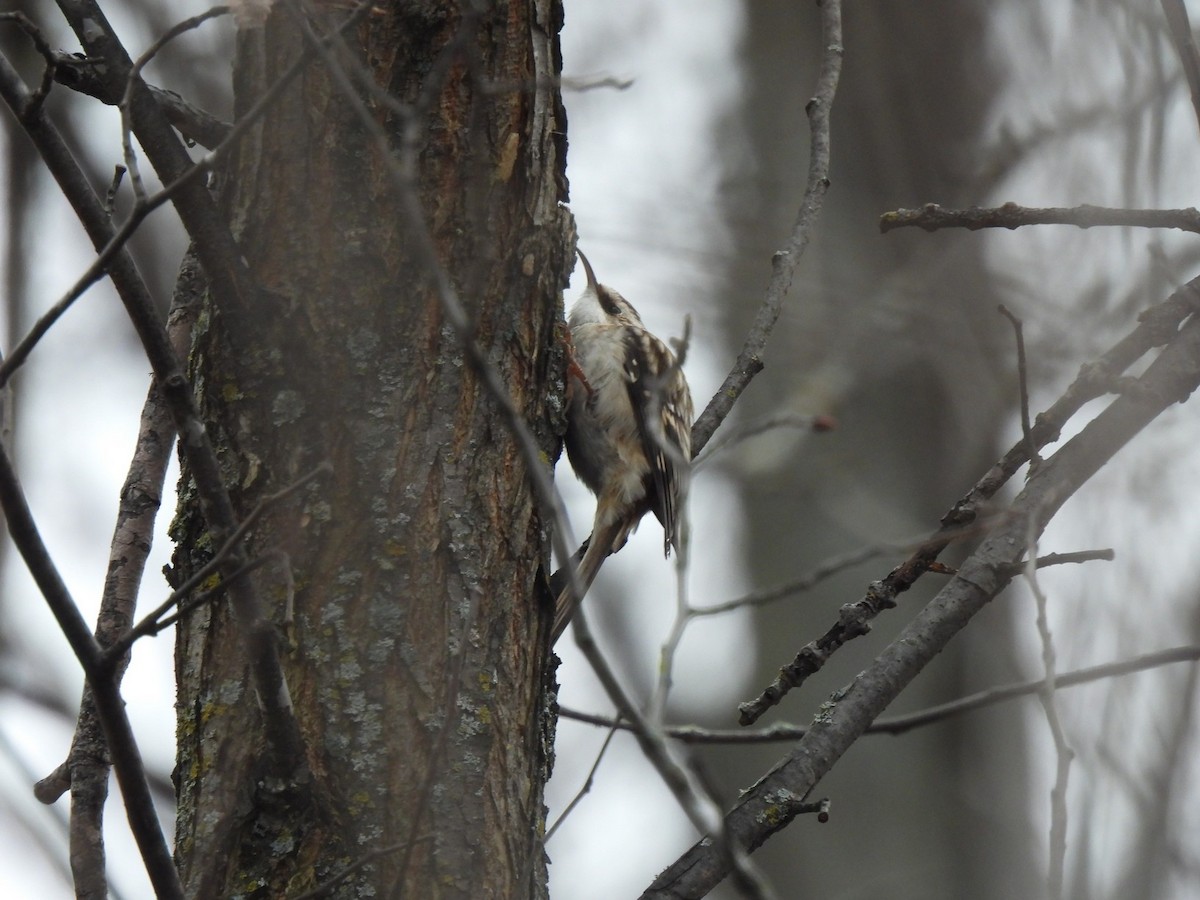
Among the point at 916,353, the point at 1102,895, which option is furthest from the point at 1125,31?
the point at 1102,895

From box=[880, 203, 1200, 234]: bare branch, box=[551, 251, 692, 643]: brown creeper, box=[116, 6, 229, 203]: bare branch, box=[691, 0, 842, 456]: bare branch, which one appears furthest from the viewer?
box=[551, 251, 692, 643]: brown creeper

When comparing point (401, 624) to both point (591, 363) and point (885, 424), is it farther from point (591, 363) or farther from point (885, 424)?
point (885, 424)

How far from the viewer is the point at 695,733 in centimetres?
223

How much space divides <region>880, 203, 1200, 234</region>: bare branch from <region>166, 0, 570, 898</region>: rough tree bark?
659mm

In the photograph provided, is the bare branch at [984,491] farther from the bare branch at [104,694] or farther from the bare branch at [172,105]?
the bare branch at [172,105]

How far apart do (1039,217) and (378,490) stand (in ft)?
4.12

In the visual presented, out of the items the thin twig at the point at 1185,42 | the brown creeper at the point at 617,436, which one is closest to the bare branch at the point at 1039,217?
the thin twig at the point at 1185,42

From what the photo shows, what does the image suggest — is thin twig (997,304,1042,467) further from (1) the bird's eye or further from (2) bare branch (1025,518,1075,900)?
(1) the bird's eye

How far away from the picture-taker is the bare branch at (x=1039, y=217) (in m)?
2.19

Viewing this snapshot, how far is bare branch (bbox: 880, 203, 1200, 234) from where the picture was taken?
2191mm

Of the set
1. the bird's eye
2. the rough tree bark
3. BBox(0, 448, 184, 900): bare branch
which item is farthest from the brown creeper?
BBox(0, 448, 184, 900): bare branch

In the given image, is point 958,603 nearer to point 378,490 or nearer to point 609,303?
point 378,490

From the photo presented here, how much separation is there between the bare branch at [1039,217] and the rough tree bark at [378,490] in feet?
2.16

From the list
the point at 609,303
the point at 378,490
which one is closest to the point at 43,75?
the point at 378,490
